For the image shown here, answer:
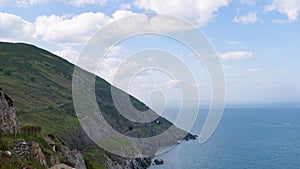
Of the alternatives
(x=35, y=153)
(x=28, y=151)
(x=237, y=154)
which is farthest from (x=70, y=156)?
(x=237, y=154)

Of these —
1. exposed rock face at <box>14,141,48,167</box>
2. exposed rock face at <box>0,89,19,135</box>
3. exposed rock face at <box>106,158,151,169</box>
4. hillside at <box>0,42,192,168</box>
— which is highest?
hillside at <box>0,42,192,168</box>

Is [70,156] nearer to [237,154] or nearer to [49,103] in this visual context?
[49,103]

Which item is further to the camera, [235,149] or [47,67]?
[47,67]

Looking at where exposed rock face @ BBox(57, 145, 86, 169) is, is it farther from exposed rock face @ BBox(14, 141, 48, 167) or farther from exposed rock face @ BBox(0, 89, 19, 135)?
exposed rock face @ BBox(14, 141, 48, 167)

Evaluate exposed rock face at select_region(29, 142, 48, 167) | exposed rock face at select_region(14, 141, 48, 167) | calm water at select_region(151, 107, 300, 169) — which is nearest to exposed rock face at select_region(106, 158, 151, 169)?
calm water at select_region(151, 107, 300, 169)

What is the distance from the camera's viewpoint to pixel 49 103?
12488 centimetres

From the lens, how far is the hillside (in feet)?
315

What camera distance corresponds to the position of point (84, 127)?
4444 inches

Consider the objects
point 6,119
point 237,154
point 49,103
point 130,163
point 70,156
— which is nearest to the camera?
point 6,119

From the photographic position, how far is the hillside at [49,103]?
96062 mm

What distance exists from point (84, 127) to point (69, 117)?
7044 millimetres

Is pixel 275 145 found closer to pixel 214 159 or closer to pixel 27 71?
pixel 214 159

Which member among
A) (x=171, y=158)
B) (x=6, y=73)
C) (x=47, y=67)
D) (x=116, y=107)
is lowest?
(x=171, y=158)

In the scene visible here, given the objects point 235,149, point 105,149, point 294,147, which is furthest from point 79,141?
point 294,147
